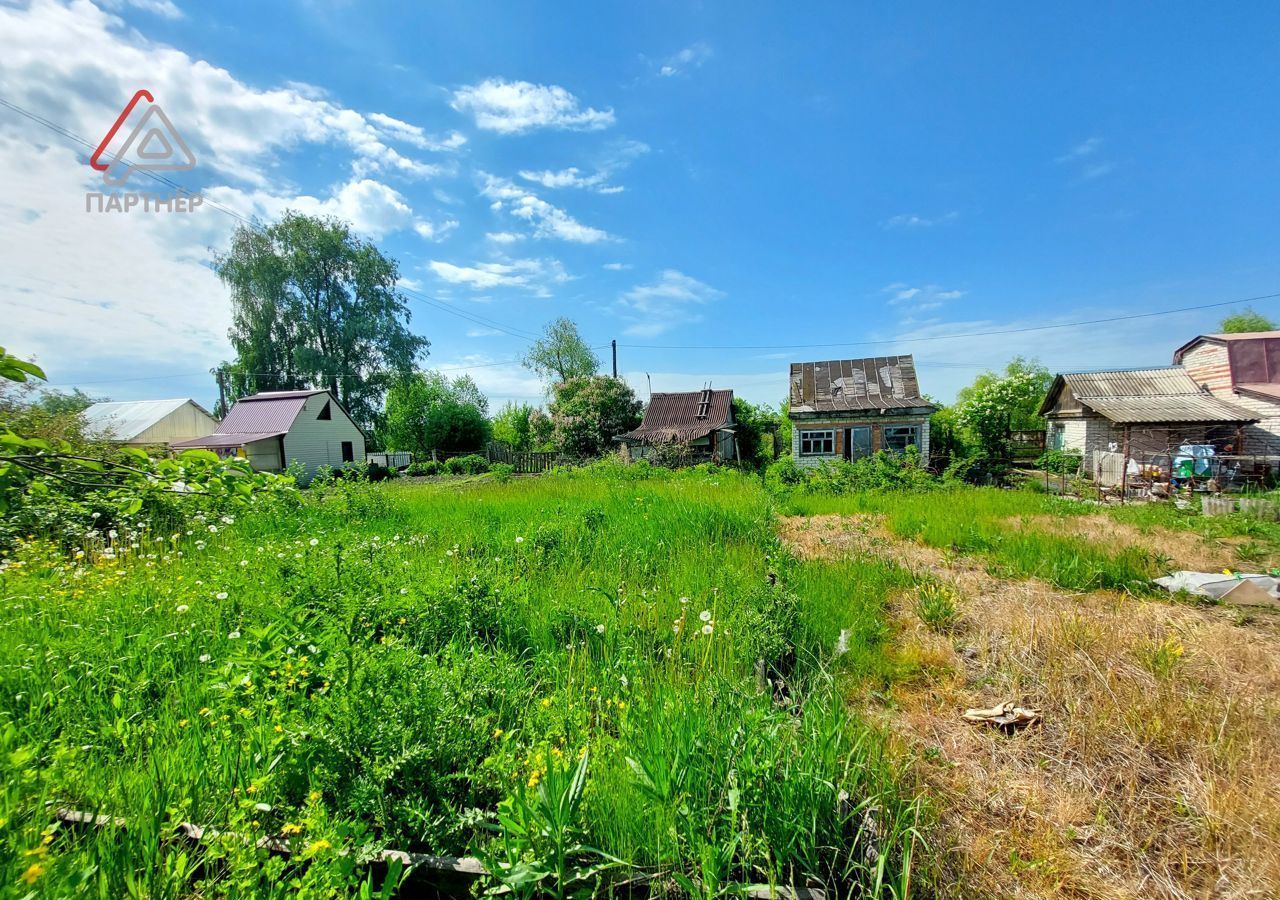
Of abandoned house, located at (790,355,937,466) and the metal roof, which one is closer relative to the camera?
abandoned house, located at (790,355,937,466)

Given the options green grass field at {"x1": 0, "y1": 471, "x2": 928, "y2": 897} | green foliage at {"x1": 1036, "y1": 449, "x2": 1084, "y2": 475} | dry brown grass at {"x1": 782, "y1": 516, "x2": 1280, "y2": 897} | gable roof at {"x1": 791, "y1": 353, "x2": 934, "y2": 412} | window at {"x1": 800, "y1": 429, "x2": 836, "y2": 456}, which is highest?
gable roof at {"x1": 791, "y1": 353, "x2": 934, "y2": 412}

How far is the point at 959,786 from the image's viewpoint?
7.44 ft

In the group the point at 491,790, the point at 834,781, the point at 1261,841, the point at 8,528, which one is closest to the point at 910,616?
the point at 1261,841

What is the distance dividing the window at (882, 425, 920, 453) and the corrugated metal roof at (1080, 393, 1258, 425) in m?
6.18

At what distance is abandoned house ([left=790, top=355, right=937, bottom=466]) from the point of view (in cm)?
2077

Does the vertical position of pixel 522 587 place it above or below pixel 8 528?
below

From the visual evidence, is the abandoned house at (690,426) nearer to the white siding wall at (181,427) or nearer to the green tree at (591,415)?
the green tree at (591,415)

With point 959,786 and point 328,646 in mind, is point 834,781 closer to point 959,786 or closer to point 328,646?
point 959,786

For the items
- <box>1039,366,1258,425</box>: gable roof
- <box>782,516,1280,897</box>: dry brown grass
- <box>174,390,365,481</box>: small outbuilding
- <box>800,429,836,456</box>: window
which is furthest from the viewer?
<box>174,390,365,481</box>: small outbuilding

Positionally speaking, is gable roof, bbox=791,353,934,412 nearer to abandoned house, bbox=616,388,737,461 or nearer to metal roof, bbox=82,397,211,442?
abandoned house, bbox=616,388,737,461

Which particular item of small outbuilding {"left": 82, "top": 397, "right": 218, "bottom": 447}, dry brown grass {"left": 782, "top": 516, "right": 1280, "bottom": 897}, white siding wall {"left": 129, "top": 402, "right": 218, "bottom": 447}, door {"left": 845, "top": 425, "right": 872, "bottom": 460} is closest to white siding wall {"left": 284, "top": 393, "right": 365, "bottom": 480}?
white siding wall {"left": 129, "top": 402, "right": 218, "bottom": 447}

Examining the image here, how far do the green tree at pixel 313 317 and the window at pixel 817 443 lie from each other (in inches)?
1056

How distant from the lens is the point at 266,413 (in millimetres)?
25359

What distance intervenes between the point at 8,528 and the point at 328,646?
599 centimetres
